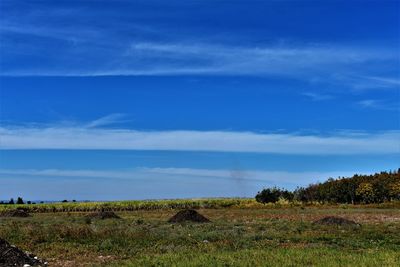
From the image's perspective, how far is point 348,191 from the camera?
74.6 meters

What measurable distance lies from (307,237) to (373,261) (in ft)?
23.2

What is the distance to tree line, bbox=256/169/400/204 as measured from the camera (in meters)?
70.9

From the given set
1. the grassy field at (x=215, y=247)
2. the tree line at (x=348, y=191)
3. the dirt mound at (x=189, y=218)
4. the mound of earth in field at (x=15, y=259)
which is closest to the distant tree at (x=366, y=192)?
the tree line at (x=348, y=191)

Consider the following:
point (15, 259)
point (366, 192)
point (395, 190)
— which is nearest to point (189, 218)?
point (15, 259)

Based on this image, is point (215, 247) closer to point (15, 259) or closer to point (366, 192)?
point (15, 259)

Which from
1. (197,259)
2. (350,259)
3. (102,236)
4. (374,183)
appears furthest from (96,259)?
(374,183)

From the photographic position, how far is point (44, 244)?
68.2 feet

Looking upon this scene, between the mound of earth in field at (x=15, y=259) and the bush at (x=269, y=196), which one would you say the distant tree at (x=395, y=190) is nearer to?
the bush at (x=269, y=196)

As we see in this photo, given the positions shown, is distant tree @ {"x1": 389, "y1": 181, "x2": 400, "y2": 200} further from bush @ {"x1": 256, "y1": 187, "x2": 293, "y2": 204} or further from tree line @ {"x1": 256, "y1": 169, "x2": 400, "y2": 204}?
bush @ {"x1": 256, "y1": 187, "x2": 293, "y2": 204}

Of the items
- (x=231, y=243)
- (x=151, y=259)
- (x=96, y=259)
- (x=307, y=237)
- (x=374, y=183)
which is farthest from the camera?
(x=374, y=183)

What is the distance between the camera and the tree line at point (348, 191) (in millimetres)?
70875

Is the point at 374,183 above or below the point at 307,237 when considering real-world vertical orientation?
above

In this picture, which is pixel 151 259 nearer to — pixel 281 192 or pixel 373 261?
pixel 373 261

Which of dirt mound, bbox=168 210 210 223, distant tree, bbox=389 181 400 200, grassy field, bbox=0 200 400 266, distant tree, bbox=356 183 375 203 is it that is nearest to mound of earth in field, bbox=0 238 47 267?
grassy field, bbox=0 200 400 266
